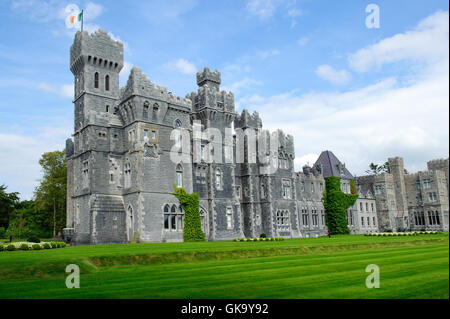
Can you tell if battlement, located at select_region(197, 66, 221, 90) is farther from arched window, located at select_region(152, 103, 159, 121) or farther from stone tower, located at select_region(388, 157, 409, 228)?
stone tower, located at select_region(388, 157, 409, 228)

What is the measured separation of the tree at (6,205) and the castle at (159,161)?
76.8ft

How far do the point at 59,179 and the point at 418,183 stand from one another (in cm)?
5854

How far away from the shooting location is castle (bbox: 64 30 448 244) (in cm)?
3697

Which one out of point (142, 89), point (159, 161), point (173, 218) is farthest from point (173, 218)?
point (142, 89)

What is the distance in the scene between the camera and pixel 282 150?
53000 millimetres

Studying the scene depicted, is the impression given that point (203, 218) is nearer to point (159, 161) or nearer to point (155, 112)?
point (159, 161)

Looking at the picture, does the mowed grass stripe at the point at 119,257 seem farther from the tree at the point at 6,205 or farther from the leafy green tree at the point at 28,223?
the tree at the point at 6,205

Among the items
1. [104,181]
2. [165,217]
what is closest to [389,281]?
[165,217]

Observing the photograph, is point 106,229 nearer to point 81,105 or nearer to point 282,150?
point 81,105

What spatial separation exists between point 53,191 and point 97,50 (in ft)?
78.7

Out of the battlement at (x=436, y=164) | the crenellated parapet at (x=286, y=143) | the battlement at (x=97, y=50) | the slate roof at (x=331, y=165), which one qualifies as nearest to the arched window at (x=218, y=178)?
the crenellated parapet at (x=286, y=143)

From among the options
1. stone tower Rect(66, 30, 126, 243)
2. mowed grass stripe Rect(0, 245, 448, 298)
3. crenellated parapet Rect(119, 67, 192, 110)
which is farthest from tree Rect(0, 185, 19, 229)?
mowed grass stripe Rect(0, 245, 448, 298)

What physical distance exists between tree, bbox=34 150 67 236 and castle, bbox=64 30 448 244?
1286 centimetres

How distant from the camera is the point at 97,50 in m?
42.4
